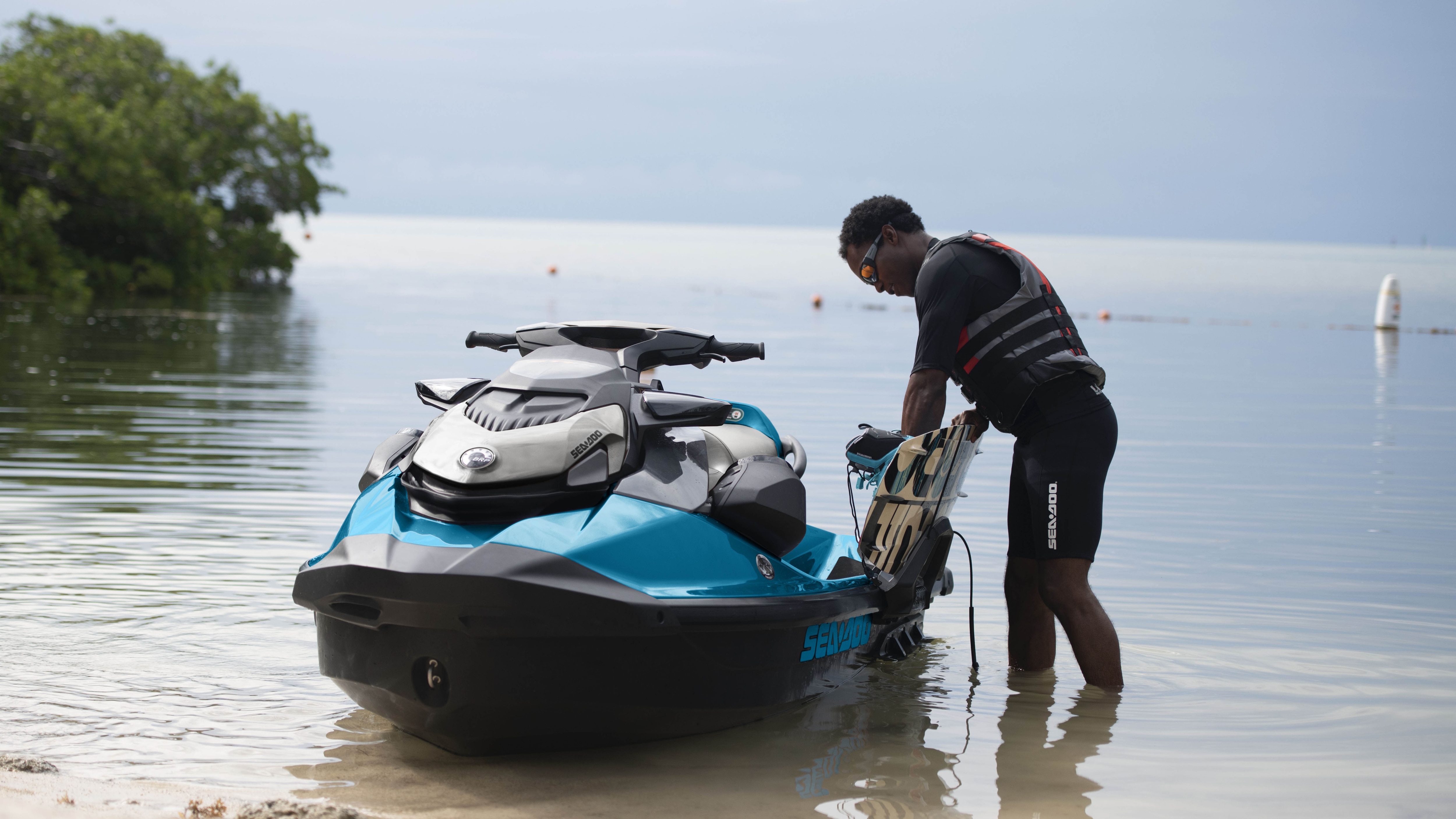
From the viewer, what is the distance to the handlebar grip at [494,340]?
154 inches

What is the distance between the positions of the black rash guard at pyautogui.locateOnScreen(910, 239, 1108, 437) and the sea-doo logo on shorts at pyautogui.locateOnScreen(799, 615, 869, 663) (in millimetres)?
784

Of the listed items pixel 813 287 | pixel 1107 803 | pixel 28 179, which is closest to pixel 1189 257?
pixel 813 287

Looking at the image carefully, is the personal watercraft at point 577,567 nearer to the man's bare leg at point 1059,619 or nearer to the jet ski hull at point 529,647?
the jet ski hull at point 529,647

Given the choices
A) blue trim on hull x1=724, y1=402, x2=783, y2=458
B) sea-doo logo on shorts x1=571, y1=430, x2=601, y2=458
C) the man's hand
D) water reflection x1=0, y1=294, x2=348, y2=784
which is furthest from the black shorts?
water reflection x1=0, y1=294, x2=348, y2=784

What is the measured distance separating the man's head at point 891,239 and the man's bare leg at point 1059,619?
1024 millimetres

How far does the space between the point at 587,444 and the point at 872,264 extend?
1.44m

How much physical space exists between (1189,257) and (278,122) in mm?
108293

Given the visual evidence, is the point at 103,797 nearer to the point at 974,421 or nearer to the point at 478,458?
the point at 478,458

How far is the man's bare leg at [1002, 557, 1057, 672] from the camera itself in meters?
4.45

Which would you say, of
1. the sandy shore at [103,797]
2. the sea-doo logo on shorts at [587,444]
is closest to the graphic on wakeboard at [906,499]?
the sea-doo logo on shorts at [587,444]

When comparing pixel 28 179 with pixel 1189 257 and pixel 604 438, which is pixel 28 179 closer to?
pixel 604 438

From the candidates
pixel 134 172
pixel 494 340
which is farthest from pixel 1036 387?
pixel 134 172

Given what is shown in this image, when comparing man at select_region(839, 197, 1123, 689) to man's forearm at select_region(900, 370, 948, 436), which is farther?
man at select_region(839, 197, 1123, 689)

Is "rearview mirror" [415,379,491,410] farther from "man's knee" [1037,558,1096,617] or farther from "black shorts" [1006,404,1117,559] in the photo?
"man's knee" [1037,558,1096,617]
